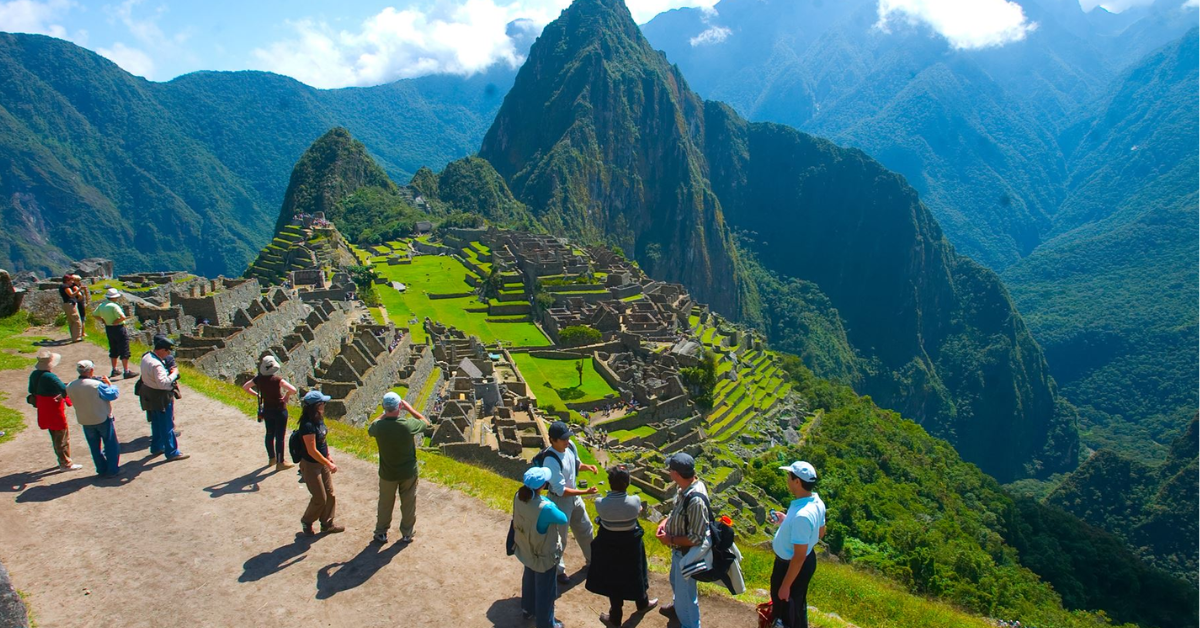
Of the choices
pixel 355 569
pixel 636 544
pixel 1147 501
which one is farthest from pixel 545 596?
pixel 1147 501

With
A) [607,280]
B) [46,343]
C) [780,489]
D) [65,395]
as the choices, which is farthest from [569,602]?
[607,280]

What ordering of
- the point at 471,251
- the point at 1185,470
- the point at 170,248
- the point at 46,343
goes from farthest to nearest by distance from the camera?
the point at 170,248 → the point at 471,251 → the point at 1185,470 → the point at 46,343

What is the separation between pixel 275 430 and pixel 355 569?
9.74 feet

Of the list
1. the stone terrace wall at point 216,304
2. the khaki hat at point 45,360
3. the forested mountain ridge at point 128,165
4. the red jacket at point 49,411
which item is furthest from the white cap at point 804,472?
the forested mountain ridge at point 128,165

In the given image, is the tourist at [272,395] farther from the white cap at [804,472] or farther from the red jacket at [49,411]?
the white cap at [804,472]

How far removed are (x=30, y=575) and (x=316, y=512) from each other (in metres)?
2.80

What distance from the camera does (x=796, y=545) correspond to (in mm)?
6203

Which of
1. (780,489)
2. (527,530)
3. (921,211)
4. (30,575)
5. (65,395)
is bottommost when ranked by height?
(780,489)

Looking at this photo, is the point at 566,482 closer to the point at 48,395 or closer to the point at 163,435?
the point at 163,435

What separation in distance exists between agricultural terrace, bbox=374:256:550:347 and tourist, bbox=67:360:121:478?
27.1 meters

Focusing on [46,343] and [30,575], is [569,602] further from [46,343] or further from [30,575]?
[46,343]

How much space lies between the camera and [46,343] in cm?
1565

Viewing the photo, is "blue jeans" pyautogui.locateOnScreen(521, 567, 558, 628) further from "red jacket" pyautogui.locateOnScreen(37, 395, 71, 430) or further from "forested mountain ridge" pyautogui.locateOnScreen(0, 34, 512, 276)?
"forested mountain ridge" pyautogui.locateOnScreen(0, 34, 512, 276)

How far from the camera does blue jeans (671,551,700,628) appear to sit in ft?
22.5
